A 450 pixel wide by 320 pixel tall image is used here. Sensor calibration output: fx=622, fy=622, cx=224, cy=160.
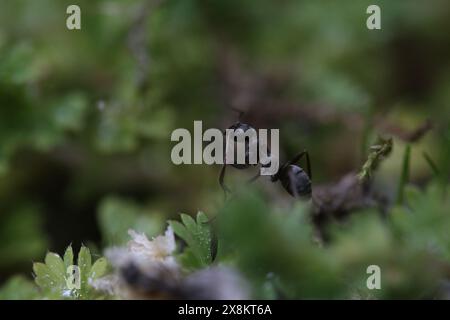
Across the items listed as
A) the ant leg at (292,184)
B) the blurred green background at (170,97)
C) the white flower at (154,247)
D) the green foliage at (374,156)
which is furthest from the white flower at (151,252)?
the blurred green background at (170,97)

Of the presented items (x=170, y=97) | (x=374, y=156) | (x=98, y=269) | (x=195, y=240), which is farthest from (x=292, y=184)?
(x=170, y=97)

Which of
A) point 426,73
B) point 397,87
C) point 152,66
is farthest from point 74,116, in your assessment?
point 426,73

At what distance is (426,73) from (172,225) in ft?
5.89

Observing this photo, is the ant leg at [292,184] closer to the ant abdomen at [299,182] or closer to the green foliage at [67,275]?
the ant abdomen at [299,182]

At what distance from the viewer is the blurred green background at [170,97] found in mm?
1822

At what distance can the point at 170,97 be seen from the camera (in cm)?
217

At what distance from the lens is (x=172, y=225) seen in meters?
1.04

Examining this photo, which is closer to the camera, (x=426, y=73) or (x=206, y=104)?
(x=206, y=104)

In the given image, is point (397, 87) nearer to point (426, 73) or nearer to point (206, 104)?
point (426, 73)

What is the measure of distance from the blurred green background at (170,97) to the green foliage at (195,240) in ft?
1.88

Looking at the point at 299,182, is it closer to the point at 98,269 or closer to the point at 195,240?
the point at 195,240

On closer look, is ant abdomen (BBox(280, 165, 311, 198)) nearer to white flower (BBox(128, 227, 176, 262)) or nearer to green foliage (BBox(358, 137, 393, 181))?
green foliage (BBox(358, 137, 393, 181))
